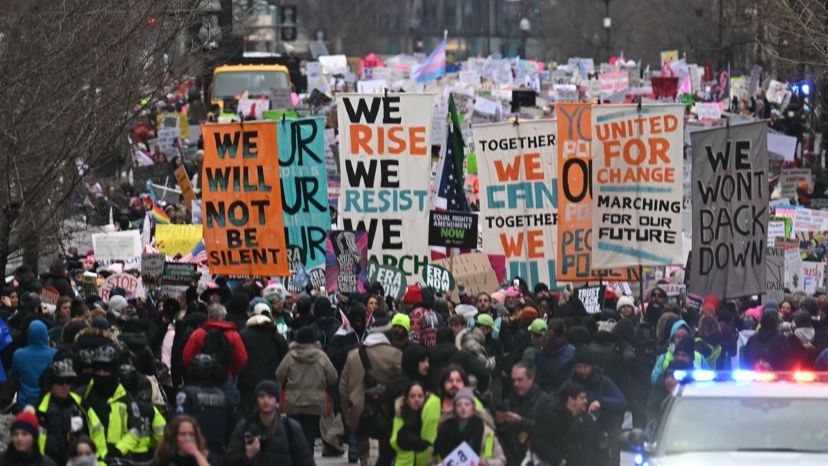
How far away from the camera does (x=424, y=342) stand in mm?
15211

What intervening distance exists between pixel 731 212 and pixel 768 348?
14.8 feet

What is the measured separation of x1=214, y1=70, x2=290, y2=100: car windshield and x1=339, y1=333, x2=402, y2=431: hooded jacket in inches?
1559

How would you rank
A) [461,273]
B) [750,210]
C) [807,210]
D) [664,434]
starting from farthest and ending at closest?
[807,210] → [461,273] → [750,210] → [664,434]

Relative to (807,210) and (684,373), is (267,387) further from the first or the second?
(807,210)

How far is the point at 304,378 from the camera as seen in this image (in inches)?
562

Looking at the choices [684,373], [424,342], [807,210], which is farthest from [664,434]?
[807,210]

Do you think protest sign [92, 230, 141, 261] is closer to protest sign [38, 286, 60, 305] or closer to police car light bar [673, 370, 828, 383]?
protest sign [38, 286, 60, 305]

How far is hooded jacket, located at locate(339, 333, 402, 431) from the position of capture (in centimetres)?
1366

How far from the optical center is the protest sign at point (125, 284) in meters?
21.2

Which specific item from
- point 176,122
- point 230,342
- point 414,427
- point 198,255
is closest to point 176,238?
point 198,255

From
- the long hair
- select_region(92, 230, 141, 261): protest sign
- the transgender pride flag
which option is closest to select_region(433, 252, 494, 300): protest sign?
select_region(92, 230, 141, 261): protest sign

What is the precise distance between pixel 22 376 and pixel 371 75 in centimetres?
5274

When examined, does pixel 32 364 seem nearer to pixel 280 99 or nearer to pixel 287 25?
pixel 280 99

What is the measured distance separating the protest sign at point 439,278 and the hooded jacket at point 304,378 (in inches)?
243
